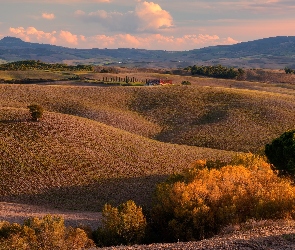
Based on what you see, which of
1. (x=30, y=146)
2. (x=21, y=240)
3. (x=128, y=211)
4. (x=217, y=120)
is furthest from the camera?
(x=217, y=120)

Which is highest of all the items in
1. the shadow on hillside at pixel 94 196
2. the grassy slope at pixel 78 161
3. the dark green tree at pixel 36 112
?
the dark green tree at pixel 36 112

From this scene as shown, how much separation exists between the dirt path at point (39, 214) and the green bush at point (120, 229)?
5.20 meters

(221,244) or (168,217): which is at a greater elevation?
(221,244)

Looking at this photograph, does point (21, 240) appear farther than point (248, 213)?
No

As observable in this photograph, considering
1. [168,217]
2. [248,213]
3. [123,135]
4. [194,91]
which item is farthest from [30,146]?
[194,91]

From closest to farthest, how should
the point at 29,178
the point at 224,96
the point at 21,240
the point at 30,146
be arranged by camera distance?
the point at 21,240 < the point at 29,178 < the point at 30,146 < the point at 224,96

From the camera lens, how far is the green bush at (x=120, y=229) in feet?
105

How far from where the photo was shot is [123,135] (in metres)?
71.9

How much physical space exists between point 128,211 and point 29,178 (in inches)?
932

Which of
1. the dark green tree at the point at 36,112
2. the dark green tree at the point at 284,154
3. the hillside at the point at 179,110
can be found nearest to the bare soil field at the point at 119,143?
the hillside at the point at 179,110

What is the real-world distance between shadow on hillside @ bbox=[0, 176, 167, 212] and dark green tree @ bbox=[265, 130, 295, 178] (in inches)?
627

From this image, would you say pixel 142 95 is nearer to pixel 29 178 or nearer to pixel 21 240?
pixel 29 178

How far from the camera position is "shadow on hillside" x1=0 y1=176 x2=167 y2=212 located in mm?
46844

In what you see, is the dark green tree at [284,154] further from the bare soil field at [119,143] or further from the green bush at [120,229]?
the green bush at [120,229]
